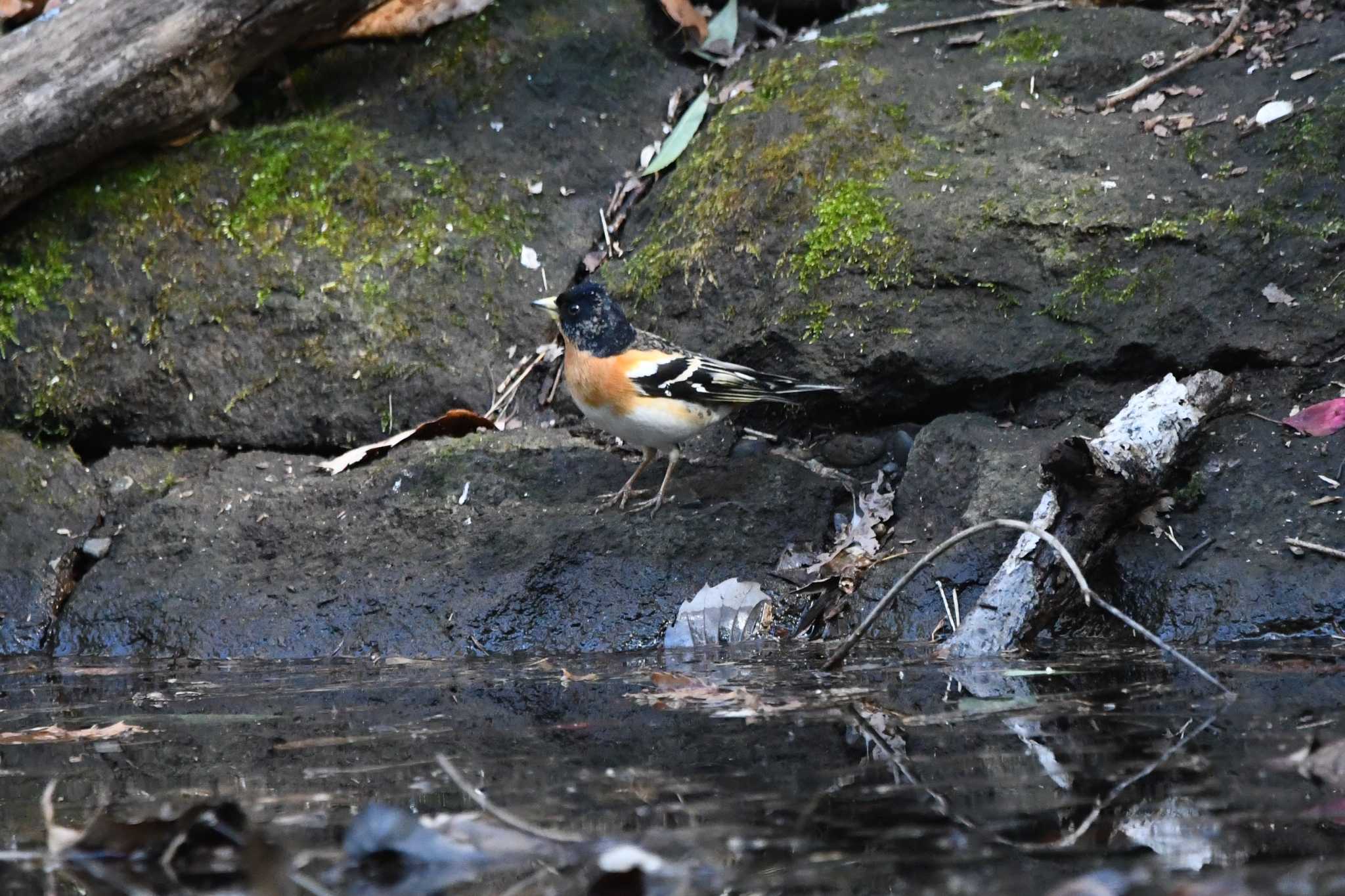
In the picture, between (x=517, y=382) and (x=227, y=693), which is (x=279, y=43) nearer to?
(x=517, y=382)

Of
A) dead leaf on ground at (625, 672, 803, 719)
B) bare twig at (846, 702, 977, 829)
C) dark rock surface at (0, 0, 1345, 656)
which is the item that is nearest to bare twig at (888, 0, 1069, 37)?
dark rock surface at (0, 0, 1345, 656)

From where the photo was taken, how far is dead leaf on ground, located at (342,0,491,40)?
799 centimetres

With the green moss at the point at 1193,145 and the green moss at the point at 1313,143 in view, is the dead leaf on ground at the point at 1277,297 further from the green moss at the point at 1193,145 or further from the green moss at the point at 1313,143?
the green moss at the point at 1193,145

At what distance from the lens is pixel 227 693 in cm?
472

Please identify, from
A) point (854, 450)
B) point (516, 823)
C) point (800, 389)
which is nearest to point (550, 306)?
point (800, 389)

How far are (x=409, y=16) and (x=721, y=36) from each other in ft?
6.18

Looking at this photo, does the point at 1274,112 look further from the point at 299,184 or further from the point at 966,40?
the point at 299,184

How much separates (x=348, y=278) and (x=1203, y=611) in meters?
4.57

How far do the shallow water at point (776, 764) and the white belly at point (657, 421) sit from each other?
139 centimetres

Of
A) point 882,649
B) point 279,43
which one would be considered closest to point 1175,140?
point 882,649

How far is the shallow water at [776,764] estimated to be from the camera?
2311 millimetres

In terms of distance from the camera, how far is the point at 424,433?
683 centimetres

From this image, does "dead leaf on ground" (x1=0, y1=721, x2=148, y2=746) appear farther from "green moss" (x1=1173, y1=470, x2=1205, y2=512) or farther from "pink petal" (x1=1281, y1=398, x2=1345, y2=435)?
"pink petal" (x1=1281, y1=398, x2=1345, y2=435)

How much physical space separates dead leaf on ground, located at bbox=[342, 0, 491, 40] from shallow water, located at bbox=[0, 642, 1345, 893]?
4486 mm
